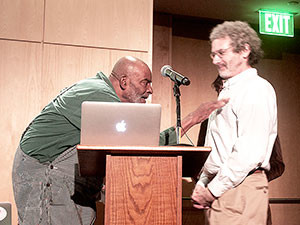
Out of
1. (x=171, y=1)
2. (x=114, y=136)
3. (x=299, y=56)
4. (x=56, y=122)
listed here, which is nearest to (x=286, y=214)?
(x=299, y=56)

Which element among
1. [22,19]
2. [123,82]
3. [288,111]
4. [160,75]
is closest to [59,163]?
[123,82]

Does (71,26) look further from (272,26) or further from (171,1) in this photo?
(272,26)

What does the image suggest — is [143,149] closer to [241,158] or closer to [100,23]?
[241,158]

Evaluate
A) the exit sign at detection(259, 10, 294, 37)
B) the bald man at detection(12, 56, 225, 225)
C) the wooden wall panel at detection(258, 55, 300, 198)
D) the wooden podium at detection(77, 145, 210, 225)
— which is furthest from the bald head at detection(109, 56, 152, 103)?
the wooden wall panel at detection(258, 55, 300, 198)

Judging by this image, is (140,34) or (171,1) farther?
(171,1)

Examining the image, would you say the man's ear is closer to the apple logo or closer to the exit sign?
the apple logo

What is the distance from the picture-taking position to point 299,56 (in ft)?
19.5

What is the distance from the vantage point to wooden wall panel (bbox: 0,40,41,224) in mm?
3521

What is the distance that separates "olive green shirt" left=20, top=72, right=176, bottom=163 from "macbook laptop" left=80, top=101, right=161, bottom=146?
24.9 inches

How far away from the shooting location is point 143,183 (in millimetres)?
1822

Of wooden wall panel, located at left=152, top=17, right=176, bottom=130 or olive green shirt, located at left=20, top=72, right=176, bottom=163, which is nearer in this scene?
olive green shirt, located at left=20, top=72, right=176, bottom=163

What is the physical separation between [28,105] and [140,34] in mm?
1202

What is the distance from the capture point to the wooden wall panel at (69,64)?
3650 millimetres

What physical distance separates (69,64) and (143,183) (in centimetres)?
214
